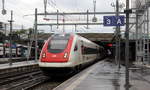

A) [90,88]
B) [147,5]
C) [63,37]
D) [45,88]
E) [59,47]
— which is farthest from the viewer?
[147,5]

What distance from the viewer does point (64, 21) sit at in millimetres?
36781

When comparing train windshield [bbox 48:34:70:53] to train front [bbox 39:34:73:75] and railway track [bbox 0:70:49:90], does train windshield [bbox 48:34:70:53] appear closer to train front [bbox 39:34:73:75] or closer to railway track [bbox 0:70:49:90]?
train front [bbox 39:34:73:75]

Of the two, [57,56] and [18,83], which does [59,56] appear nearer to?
[57,56]

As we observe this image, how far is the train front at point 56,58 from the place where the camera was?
1780 centimetres

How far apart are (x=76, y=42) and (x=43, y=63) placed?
11.6 feet

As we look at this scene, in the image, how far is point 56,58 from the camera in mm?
18000

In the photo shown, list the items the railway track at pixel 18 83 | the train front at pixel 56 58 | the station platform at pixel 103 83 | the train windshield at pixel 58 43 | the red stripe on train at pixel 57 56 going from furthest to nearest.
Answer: the train windshield at pixel 58 43, the red stripe on train at pixel 57 56, the train front at pixel 56 58, the railway track at pixel 18 83, the station platform at pixel 103 83

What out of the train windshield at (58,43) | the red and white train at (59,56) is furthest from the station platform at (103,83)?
the train windshield at (58,43)

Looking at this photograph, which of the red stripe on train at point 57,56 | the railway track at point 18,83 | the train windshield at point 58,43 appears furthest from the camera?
the train windshield at point 58,43

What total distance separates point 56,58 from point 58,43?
1.59 m

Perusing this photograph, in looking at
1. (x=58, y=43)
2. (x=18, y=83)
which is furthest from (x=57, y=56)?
(x=18, y=83)

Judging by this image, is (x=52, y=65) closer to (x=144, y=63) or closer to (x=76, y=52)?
(x=76, y=52)

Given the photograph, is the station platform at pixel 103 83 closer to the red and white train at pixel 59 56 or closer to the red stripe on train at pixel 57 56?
the red and white train at pixel 59 56

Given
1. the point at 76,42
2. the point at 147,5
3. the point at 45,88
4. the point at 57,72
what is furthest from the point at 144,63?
the point at 45,88
